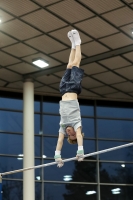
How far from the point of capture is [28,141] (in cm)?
1953

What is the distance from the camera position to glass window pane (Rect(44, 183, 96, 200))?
21.1 meters

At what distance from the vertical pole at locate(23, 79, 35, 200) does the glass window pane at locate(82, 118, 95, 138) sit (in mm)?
3614

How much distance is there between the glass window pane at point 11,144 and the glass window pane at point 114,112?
3.94 meters

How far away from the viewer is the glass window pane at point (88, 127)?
74.2ft

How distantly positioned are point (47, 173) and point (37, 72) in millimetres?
→ 4371

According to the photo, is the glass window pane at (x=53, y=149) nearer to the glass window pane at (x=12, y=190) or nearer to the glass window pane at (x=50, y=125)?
the glass window pane at (x=50, y=125)

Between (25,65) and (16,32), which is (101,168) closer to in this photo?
(25,65)

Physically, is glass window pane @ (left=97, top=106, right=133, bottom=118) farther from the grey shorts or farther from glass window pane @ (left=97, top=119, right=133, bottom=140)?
the grey shorts

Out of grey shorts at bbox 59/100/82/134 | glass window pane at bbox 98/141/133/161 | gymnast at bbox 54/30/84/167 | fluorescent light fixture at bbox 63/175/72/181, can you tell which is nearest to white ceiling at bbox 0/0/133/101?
glass window pane at bbox 98/141/133/161

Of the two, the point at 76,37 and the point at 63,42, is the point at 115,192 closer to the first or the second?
the point at 63,42

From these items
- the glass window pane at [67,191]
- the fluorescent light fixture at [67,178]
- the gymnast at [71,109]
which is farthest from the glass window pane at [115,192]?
the gymnast at [71,109]

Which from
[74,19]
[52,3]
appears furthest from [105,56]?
[52,3]

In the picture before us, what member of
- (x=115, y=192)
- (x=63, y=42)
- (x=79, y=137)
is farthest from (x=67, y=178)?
(x=79, y=137)

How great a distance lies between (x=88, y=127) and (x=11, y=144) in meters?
3.59
